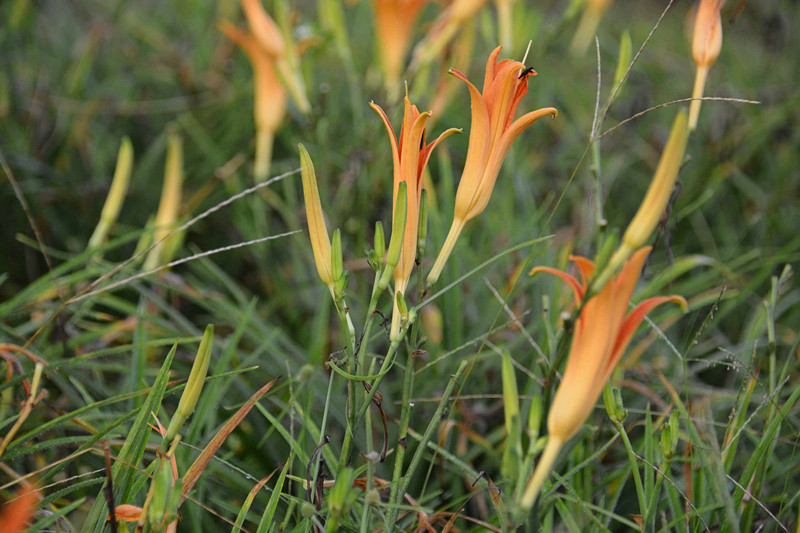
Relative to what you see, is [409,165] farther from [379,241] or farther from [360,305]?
[360,305]

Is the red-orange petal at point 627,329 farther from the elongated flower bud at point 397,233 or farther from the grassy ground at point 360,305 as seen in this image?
the elongated flower bud at point 397,233

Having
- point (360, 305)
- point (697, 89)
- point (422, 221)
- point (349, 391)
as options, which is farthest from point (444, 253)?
point (360, 305)

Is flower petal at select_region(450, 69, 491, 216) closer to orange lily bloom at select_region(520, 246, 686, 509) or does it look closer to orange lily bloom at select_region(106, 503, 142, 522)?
orange lily bloom at select_region(520, 246, 686, 509)

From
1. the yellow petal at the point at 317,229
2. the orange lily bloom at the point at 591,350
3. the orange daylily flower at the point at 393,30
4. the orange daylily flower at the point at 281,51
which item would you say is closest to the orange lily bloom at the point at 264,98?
the orange daylily flower at the point at 281,51

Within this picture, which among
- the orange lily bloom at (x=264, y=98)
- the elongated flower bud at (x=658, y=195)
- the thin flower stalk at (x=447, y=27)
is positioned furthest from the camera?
the orange lily bloom at (x=264, y=98)

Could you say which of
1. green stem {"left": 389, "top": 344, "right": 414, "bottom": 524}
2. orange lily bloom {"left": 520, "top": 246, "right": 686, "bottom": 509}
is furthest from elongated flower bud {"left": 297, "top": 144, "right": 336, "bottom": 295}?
orange lily bloom {"left": 520, "top": 246, "right": 686, "bottom": 509}

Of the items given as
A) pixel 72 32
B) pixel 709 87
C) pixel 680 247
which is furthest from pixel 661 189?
pixel 72 32
